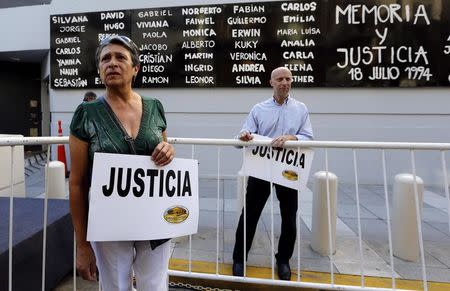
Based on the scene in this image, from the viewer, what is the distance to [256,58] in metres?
6.81

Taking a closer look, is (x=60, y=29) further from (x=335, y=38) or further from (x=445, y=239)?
(x=445, y=239)

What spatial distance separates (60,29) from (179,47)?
3.03 m

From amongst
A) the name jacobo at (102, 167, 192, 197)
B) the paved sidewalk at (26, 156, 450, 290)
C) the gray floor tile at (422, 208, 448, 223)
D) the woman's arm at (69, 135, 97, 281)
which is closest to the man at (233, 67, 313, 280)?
the paved sidewalk at (26, 156, 450, 290)

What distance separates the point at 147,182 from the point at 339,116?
601 centimetres

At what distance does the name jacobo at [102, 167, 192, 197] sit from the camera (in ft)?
5.40

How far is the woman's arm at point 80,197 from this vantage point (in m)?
1.54

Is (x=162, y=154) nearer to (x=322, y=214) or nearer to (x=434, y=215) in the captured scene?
(x=322, y=214)

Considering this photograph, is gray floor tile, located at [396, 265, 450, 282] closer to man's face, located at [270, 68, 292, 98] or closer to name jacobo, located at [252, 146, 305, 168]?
name jacobo, located at [252, 146, 305, 168]

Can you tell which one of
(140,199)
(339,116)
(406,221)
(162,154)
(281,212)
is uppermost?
(339,116)

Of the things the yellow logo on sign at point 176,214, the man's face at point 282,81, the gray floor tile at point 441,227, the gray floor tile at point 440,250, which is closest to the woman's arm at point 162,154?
the yellow logo on sign at point 176,214

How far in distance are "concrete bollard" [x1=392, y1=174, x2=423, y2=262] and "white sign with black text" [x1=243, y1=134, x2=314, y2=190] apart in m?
1.31

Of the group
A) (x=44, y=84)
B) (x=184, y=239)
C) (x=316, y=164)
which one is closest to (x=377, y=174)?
(x=316, y=164)

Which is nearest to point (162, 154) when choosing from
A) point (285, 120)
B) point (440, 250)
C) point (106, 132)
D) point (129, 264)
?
point (106, 132)

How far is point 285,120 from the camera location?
2.90 metres
